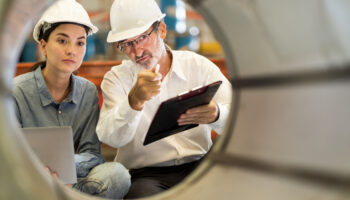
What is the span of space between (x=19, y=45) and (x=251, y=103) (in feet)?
1.83

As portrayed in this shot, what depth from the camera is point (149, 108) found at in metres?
1.85

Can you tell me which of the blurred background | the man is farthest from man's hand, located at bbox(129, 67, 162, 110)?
the blurred background

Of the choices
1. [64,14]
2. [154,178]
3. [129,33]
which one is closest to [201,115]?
[154,178]

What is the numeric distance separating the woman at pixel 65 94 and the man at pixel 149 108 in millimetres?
89

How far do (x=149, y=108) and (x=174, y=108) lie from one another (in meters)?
0.34

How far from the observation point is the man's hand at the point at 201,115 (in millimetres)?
1614

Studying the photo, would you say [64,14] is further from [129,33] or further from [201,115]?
[201,115]

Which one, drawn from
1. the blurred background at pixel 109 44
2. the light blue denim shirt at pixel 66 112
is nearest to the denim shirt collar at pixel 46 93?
the light blue denim shirt at pixel 66 112

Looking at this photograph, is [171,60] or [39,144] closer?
[39,144]

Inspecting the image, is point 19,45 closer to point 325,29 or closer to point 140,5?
point 325,29

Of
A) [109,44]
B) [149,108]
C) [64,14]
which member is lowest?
[109,44]

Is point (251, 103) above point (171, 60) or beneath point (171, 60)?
above

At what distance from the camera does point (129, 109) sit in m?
1.61

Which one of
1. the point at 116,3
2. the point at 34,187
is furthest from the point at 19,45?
the point at 116,3
